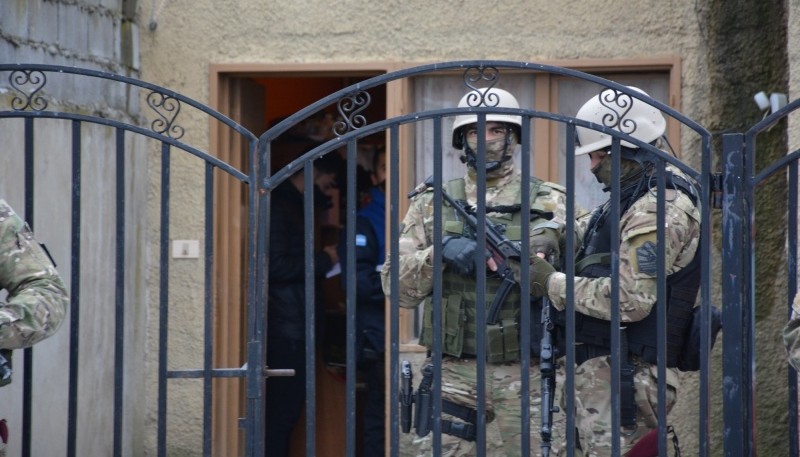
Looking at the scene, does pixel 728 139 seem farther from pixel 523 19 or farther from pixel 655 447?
pixel 523 19

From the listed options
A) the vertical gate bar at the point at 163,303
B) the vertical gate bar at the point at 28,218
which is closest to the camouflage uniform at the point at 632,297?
the vertical gate bar at the point at 163,303

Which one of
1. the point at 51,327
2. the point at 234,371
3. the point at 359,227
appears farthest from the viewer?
the point at 359,227

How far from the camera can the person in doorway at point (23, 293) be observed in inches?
155

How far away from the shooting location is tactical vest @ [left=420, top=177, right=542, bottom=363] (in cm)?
516

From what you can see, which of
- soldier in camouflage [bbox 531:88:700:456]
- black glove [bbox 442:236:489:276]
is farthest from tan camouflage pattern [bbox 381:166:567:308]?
soldier in camouflage [bbox 531:88:700:456]

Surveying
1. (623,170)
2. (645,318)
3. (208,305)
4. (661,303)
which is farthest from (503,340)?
(208,305)

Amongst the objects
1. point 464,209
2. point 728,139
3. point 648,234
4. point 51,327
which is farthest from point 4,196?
point 728,139

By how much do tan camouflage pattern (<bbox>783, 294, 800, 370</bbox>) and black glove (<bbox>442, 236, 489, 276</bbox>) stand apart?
4.67ft

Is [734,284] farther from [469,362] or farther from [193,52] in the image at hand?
[193,52]

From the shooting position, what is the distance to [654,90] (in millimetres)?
6488

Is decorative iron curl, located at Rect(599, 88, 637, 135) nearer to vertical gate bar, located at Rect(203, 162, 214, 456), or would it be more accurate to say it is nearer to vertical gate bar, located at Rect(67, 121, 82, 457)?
vertical gate bar, located at Rect(203, 162, 214, 456)

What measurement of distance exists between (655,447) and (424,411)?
1003 mm

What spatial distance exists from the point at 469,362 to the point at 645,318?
919mm

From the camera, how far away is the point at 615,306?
4172mm
